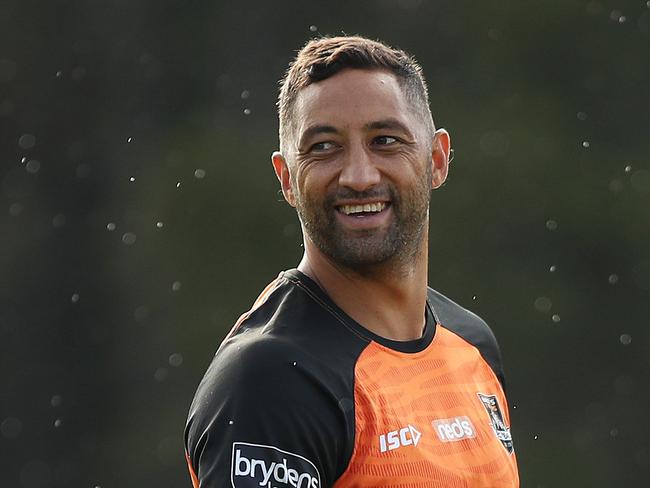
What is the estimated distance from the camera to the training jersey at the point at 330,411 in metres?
2.78

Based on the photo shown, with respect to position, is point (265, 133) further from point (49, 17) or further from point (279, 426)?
point (279, 426)

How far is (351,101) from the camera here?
124 inches

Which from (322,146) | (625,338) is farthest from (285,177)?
(625,338)

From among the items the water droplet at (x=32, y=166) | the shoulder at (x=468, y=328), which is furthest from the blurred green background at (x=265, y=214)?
the shoulder at (x=468, y=328)

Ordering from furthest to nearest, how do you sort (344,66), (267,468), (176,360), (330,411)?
(176,360) < (344,66) < (330,411) < (267,468)

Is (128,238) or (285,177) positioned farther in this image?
(128,238)

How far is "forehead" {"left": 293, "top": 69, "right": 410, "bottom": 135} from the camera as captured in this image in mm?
3143

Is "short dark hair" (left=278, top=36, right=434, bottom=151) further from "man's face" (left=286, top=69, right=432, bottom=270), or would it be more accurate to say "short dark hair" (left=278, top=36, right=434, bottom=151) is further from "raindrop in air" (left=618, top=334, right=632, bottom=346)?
"raindrop in air" (left=618, top=334, right=632, bottom=346)

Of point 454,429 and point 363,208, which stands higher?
point 363,208

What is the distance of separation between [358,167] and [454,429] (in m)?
0.63

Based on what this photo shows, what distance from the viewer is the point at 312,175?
3.17 m

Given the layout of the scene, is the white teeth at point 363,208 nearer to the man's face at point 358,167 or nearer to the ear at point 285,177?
the man's face at point 358,167

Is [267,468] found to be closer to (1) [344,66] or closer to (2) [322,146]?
(2) [322,146]

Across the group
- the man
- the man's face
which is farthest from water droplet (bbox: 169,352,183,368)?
the man's face
